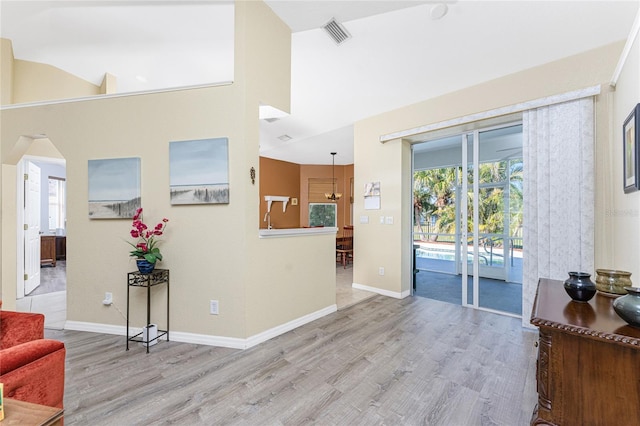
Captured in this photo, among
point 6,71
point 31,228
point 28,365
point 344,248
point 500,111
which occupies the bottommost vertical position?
point 344,248

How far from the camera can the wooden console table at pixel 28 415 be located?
963 millimetres

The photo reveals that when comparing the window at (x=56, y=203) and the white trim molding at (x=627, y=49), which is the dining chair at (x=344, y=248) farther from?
the window at (x=56, y=203)

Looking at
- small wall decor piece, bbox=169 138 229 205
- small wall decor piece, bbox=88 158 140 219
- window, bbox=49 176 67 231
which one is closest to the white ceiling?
small wall decor piece, bbox=169 138 229 205

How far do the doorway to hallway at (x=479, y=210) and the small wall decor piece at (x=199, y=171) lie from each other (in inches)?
125

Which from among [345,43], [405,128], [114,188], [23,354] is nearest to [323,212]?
[405,128]

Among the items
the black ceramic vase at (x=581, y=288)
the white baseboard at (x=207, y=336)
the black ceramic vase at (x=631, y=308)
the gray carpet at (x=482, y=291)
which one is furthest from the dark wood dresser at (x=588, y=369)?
the gray carpet at (x=482, y=291)

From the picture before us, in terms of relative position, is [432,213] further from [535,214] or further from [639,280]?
[639,280]

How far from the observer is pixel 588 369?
1.21 m

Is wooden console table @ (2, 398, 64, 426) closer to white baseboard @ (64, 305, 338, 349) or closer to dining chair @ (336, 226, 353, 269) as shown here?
white baseboard @ (64, 305, 338, 349)

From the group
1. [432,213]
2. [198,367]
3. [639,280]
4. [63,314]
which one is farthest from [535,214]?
[63,314]

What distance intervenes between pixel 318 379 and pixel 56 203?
9025mm

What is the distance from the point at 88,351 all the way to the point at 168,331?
2.17 ft

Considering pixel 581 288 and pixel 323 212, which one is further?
pixel 323 212

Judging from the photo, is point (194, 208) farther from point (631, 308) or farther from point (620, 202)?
point (620, 202)
